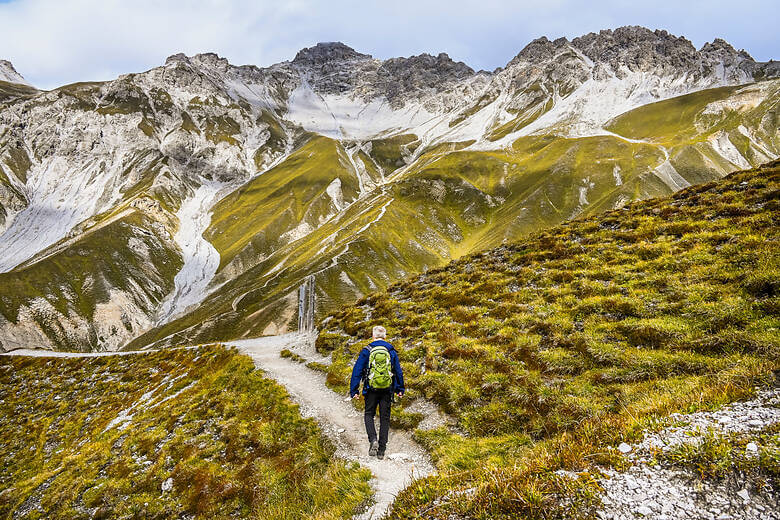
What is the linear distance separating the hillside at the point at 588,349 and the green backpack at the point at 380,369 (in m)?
2.95

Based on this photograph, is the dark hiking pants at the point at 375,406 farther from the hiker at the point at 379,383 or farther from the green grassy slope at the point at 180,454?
the green grassy slope at the point at 180,454

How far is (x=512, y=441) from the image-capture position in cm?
1109

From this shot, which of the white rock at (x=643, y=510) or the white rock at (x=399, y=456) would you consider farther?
the white rock at (x=399, y=456)

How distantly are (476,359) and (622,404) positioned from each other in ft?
23.7

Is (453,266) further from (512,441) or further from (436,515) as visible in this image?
(436,515)

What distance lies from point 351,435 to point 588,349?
426 inches

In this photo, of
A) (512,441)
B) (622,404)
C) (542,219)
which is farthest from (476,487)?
(542,219)

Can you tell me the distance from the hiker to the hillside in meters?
1.86

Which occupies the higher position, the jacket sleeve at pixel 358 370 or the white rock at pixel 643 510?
the jacket sleeve at pixel 358 370

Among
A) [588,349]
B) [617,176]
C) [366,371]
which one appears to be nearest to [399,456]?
[366,371]

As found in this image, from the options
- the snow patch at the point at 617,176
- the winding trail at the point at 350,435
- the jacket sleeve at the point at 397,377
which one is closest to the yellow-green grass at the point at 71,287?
the winding trail at the point at 350,435

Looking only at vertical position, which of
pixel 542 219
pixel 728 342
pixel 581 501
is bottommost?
pixel 542 219

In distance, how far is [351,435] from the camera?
14594 mm

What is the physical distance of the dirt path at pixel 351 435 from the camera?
10107mm
